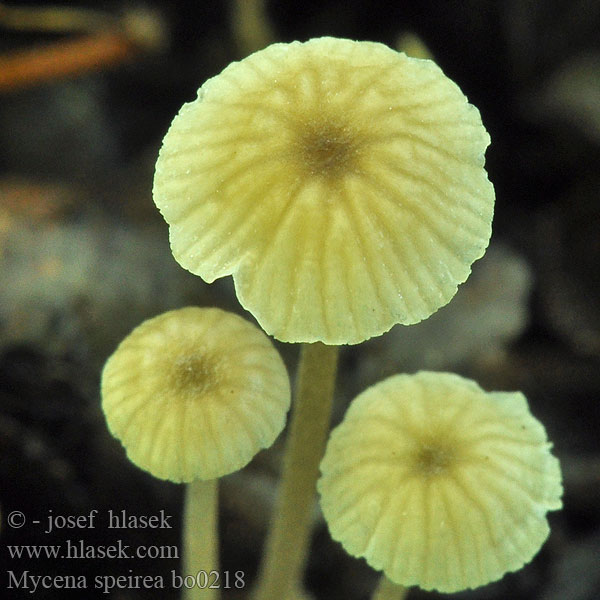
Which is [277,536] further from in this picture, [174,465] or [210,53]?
[210,53]

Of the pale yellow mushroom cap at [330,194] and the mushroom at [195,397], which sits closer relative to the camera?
the pale yellow mushroom cap at [330,194]

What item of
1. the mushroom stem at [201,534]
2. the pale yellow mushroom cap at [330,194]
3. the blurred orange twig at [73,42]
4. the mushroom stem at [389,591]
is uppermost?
the blurred orange twig at [73,42]

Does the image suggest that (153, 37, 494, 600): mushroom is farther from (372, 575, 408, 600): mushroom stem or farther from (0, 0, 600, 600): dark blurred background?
(0, 0, 600, 600): dark blurred background

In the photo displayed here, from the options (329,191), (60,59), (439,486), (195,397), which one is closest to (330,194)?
(329,191)

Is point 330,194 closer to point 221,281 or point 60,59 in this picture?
point 221,281

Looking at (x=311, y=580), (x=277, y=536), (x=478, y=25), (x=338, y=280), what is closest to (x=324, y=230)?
(x=338, y=280)

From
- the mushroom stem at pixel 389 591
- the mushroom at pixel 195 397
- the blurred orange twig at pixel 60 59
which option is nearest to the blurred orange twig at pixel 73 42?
the blurred orange twig at pixel 60 59

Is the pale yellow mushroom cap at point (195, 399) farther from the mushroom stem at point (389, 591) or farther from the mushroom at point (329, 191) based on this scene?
the mushroom stem at point (389, 591)

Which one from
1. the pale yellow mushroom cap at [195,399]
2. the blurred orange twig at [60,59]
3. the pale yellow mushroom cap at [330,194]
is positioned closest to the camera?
the pale yellow mushroom cap at [330,194]
